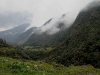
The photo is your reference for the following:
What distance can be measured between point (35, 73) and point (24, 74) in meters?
2.32

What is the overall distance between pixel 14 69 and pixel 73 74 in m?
10.0

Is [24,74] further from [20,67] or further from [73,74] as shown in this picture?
[73,74]

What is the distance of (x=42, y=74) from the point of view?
950 inches

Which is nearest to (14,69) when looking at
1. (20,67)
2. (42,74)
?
(20,67)

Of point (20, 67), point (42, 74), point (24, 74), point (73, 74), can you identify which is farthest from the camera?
point (73, 74)

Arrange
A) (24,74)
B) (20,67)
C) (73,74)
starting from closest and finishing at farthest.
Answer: (24,74) < (20,67) < (73,74)

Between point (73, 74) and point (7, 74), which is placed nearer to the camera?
point (7, 74)

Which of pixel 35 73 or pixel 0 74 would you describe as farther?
pixel 35 73

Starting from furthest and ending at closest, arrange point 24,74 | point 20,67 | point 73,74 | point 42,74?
point 73,74 → point 20,67 → point 42,74 → point 24,74

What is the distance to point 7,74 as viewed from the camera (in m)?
21.8

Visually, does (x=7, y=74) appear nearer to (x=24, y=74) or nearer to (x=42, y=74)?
(x=24, y=74)

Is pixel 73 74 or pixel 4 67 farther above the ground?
pixel 4 67

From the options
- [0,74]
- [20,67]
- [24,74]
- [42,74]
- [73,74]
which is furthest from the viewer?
[73,74]

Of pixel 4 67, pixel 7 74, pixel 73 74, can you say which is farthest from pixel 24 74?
pixel 73 74
